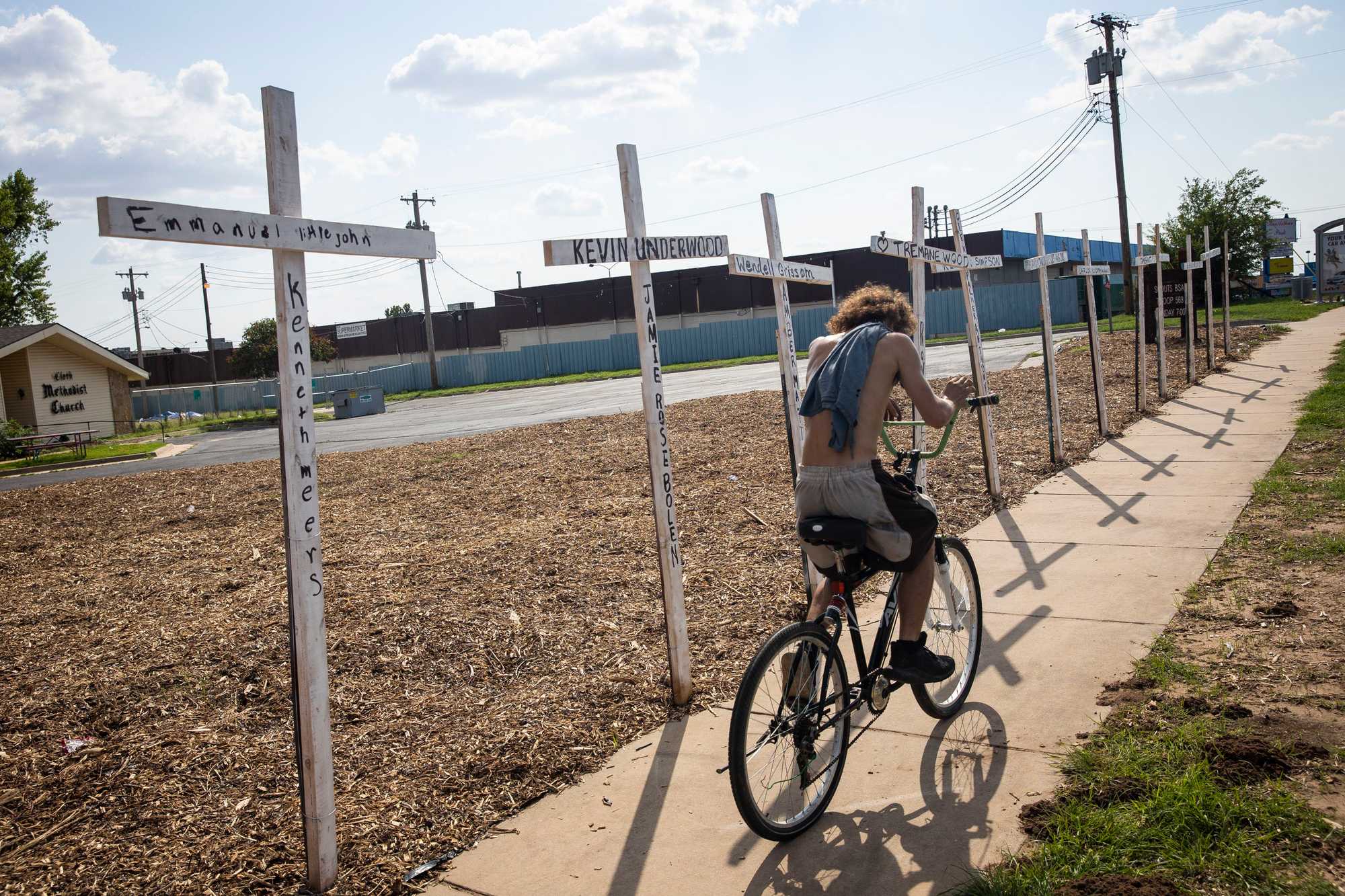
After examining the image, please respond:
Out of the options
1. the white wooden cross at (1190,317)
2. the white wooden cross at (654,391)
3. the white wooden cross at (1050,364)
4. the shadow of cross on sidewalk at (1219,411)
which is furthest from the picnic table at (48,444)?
the white wooden cross at (654,391)

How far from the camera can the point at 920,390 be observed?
3854mm

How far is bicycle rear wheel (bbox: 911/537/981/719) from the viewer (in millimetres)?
4473

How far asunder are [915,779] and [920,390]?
1491 millimetres

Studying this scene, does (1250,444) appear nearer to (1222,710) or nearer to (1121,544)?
(1121,544)

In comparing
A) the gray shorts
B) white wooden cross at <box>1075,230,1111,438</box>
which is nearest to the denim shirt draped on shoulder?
the gray shorts

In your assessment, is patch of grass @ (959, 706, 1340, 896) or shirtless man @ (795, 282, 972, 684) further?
shirtless man @ (795, 282, 972, 684)

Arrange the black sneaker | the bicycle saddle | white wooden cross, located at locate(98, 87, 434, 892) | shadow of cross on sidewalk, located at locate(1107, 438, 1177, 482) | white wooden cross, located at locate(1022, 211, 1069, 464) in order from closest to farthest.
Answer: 1. white wooden cross, located at locate(98, 87, 434, 892)
2. the bicycle saddle
3. the black sneaker
4. shadow of cross on sidewalk, located at locate(1107, 438, 1177, 482)
5. white wooden cross, located at locate(1022, 211, 1069, 464)

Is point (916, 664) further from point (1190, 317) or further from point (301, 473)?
point (1190, 317)

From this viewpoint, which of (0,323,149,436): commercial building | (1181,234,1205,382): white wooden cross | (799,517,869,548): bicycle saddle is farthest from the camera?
(0,323,149,436): commercial building

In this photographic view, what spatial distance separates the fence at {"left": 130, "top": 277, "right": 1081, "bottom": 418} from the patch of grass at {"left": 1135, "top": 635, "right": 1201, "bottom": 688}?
44.0m

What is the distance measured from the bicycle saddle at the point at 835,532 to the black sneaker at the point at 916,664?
0.52 metres

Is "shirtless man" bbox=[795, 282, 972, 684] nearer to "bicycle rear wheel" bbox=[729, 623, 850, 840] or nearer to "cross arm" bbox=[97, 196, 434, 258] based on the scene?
"bicycle rear wheel" bbox=[729, 623, 850, 840]

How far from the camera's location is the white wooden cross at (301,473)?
3.27m

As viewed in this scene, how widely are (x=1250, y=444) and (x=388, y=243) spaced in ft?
32.2
